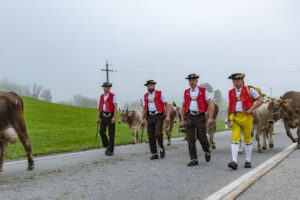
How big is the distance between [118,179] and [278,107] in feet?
27.1

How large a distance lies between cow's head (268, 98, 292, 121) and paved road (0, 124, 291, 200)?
4.01 m

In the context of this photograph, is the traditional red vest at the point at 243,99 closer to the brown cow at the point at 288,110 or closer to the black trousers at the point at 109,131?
the black trousers at the point at 109,131

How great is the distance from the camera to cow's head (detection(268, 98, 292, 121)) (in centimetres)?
1276

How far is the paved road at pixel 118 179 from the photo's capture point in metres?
5.44

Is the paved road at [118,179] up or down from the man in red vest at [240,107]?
down

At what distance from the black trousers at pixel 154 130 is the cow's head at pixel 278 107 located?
4.89 metres

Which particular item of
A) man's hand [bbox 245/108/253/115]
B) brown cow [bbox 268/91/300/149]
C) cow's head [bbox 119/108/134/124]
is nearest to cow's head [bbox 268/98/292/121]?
brown cow [bbox 268/91/300/149]

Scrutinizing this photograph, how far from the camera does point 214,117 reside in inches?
476

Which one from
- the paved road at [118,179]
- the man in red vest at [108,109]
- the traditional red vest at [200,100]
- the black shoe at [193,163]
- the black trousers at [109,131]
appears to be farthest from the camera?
the man in red vest at [108,109]

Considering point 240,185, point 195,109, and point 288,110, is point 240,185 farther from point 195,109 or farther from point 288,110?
point 288,110

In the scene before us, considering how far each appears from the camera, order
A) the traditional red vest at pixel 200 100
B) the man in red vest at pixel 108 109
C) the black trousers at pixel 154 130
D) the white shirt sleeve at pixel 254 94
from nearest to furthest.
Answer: the white shirt sleeve at pixel 254 94 < the traditional red vest at pixel 200 100 < the black trousers at pixel 154 130 < the man in red vest at pixel 108 109

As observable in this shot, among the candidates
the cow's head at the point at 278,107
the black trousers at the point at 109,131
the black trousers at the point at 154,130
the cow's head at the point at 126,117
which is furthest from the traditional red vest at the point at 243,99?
the cow's head at the point at 126,117

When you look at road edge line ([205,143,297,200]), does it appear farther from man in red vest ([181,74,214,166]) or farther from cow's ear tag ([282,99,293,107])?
cow's ear tag ([282,99,293,107])

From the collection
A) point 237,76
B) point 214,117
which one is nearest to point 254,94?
point 237,76
